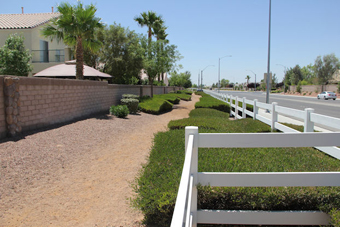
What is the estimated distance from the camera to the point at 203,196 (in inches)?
125

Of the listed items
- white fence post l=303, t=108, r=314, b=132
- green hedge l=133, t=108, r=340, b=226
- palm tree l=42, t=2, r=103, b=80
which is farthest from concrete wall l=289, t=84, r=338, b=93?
green hedge l=133, t=108, r=340, b=226

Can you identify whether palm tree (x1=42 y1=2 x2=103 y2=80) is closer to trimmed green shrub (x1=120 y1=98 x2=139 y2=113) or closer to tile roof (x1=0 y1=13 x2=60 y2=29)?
trimmed green shrub (x1=120 y1=98 x2=139 y2=113)

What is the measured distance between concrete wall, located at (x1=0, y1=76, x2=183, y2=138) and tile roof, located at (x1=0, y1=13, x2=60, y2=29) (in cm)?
1436

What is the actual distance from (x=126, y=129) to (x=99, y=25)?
22.1 ft

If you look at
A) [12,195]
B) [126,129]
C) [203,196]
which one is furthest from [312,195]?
[126,129]

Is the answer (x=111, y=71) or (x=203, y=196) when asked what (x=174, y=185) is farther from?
(x=111, y=71)

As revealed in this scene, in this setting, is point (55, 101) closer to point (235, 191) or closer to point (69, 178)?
point (69, 178)

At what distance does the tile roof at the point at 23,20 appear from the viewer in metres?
25.7

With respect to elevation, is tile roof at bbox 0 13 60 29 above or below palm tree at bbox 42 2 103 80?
above

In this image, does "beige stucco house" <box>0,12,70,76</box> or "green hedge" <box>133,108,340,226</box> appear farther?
"beige stucco house" <box>0,12,70,76</box>

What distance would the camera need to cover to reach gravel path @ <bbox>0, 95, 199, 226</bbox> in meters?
4.18

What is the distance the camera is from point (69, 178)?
5809 millimetres

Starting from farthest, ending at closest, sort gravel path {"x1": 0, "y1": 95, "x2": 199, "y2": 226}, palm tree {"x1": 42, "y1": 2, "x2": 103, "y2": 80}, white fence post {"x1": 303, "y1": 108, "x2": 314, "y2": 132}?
1. palm tree {"x1": 42, "y1": 2, "x2": 103, "y2": 80}
2. white fence post {"x1": 303, "y1": 108, "x2": 314, "y2": 132}
3. gravel path {"x1": 0, "y1": 95, "x2": 199, "y2": 226}

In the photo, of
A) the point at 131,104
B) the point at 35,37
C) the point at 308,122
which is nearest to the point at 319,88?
the point at 131,104
